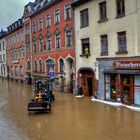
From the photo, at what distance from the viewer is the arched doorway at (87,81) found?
3062 centimetres

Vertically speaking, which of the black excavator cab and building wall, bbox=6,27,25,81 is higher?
building wall, bbox=6,27,25,81

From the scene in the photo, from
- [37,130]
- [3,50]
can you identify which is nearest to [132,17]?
[37,130]

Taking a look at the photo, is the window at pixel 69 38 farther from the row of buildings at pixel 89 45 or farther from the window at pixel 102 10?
the window at pixel 102 10

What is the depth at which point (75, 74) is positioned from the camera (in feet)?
109

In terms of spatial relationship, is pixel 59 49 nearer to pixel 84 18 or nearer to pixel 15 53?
pixel 84 18

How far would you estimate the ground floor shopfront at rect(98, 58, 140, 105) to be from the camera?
24234 millimetres

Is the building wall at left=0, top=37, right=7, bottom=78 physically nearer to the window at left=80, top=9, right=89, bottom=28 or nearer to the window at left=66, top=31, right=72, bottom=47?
the window at left=66, top=31, right=72, bottom=47

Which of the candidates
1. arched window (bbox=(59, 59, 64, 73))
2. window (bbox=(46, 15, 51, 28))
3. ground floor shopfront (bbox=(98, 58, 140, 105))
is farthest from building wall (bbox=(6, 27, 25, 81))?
ground floor shopfront (bbox=(98, 58, 140, 105))

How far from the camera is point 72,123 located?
18.9 m

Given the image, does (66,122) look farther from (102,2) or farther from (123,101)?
(102,2)

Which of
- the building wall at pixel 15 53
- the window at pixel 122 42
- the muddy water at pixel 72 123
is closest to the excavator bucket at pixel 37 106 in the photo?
the muddy water at pixel 72 123

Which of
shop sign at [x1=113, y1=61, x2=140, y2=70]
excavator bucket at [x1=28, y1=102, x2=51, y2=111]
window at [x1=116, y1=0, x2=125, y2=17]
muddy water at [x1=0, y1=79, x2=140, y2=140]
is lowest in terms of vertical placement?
muddy water at [x1=0, y1=79, x2=140, y2=140]

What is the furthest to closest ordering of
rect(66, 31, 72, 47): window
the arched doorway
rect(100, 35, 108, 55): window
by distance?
rect(66, 31, 72, 47): window, the arched doorway, rect(100, 35, 108, 55): window

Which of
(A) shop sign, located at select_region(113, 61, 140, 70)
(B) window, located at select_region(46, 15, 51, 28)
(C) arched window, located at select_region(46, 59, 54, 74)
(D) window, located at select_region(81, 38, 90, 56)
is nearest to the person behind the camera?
(A) shop sign, located at select_region(113, 61, 140, 70)
